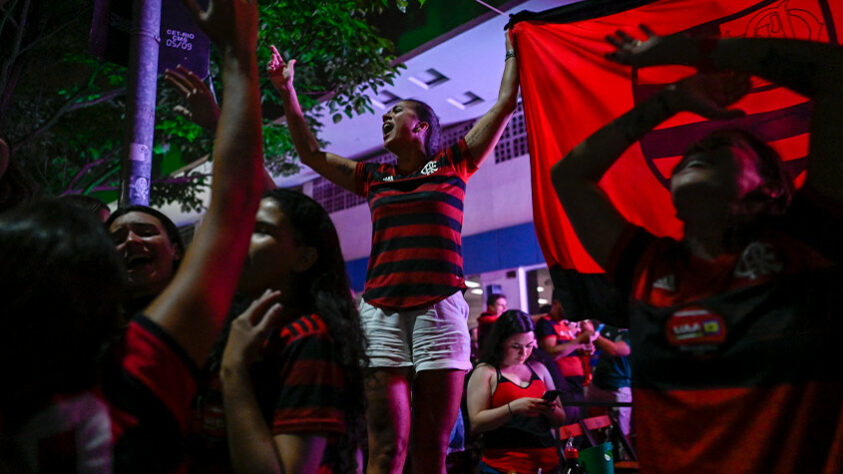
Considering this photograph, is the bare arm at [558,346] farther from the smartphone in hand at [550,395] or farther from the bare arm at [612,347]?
the smartphone in hand at [550,395]

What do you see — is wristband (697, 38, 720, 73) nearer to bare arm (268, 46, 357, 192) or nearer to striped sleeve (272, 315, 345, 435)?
striped sleeve (272, 315, 345, 435)

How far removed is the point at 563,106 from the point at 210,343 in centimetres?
282

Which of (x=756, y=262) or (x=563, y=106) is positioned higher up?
(x=563, y=106)

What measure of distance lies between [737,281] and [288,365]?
105 centimetres

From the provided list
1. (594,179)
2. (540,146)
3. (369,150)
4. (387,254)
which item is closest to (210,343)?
(594,179)

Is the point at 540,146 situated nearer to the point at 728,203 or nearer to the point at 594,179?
the point at 594,179

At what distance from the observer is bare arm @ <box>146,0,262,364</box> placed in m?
1.11

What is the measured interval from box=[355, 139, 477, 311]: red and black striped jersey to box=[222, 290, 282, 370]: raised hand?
1.39 m

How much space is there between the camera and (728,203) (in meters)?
1.59

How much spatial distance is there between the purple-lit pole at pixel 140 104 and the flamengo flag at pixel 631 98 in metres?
2.27

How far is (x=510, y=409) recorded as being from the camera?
14.5 feet

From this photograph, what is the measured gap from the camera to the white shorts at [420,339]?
280 centimetres

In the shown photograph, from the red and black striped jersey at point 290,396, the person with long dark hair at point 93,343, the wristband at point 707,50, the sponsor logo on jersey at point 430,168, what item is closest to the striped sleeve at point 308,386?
the red and black striped jersey at point 290,396

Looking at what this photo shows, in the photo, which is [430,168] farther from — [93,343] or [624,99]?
[93,343]
